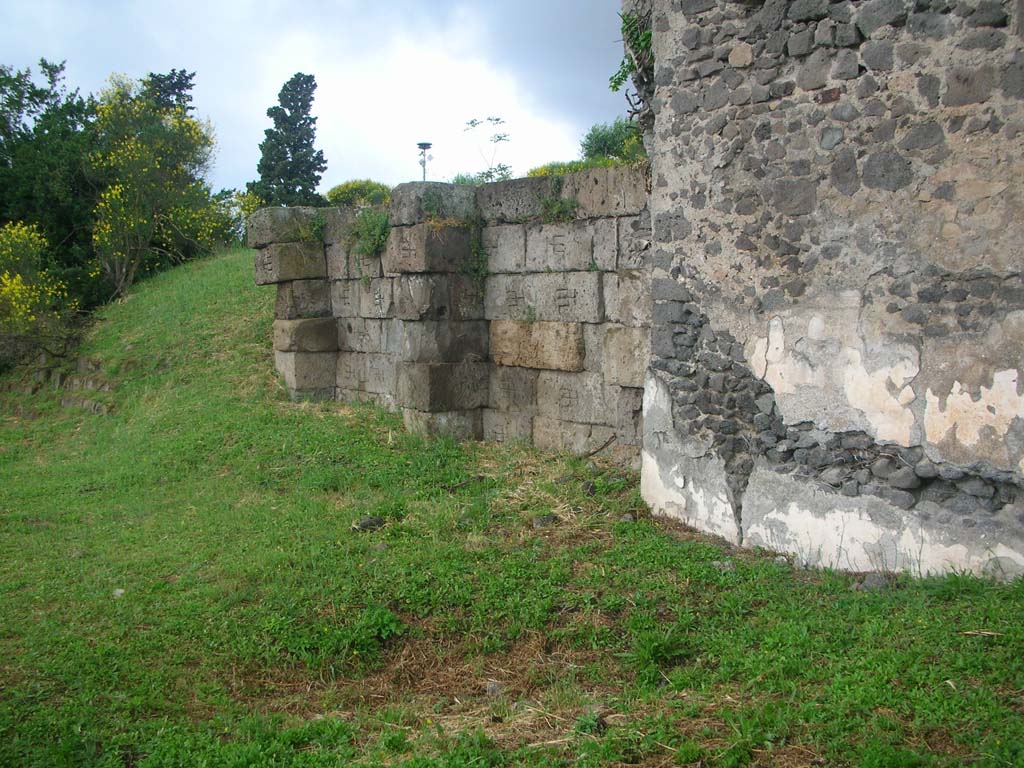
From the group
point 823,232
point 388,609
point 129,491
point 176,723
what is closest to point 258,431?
point 129,491

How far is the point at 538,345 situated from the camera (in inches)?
325

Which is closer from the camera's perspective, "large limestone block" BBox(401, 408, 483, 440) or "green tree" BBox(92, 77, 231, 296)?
"large limestone block" BBox(401, 408, 483, 440)

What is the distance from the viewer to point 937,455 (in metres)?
4.55

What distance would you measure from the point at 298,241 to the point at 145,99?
1072 centimetres

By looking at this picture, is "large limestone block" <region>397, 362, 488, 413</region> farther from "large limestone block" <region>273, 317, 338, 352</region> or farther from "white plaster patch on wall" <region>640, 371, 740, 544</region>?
"white plaster patch on wall" <region>640, 371, 740, 544</region>

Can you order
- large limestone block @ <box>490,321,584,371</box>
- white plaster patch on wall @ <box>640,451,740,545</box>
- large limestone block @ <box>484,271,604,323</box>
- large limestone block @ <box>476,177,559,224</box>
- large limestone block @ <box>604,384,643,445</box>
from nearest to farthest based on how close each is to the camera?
white plaster patch on wall @ <box>640,451,740,545</box> < large limestone block @ <box>604,384,643,445</box> < large limestone block @ <box>484,271,604,323</box> < large limestone block @ <box>490,321,584,371</box> < large limestone block @ <box>476,177,559,224</box>

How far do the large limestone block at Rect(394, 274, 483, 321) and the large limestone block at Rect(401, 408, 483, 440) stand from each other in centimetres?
90

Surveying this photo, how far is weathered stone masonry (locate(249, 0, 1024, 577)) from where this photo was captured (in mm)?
4371

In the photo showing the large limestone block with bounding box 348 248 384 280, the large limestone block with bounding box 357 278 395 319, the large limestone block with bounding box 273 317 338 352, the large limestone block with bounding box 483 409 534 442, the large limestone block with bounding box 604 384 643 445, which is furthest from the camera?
the large limestone block with bounding box 273 317 338 352

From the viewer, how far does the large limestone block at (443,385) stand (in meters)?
8.67

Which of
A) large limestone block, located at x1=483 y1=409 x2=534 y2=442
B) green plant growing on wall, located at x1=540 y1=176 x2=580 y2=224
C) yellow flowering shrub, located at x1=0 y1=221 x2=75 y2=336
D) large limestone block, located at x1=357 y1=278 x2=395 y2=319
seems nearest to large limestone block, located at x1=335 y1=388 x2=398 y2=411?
large limestone block, located at x1=357 y1=278 x2=395 y2=319

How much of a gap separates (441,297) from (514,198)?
1.15 m

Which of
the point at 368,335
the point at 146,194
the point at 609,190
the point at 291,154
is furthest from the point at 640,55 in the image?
the point at 291,154

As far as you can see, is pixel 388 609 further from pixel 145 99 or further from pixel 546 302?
pixel 145 99
